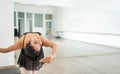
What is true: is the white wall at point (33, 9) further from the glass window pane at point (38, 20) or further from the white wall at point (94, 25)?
the white wall at point (94, 25)

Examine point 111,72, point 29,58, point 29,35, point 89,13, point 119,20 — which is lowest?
point 111,72

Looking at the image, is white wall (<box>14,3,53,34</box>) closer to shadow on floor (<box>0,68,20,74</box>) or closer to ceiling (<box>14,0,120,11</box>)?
ceiling (<box>14,0,120,11</box>)

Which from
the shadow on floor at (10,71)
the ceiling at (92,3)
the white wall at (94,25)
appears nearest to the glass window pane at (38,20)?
the white wall at (94,25)

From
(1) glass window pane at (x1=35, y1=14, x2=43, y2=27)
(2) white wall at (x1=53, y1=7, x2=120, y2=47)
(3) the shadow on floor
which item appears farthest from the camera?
(1) glass window pane at (x1=35, y1=14, x2=43, y2=27)

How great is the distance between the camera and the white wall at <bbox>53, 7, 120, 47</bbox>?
7402 mm

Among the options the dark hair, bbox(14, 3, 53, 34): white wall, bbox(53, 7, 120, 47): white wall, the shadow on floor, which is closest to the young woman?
the dark hair

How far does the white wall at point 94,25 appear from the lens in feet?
24.3

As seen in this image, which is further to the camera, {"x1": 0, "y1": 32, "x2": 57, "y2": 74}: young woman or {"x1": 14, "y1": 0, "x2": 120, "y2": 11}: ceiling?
{"x1": 14, "y1": 0, "x2": 120, "y2": 11}: ceiling

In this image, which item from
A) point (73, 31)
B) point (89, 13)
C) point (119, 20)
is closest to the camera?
point (119, 20)

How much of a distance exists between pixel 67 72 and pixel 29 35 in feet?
7.46

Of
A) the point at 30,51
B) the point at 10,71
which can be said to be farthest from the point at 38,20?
the point at 30,51

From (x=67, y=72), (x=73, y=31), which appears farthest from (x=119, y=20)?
(x=67, y=72)

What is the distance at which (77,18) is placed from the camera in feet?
32.8

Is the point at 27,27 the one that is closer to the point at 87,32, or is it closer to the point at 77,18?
the point at 77,18
